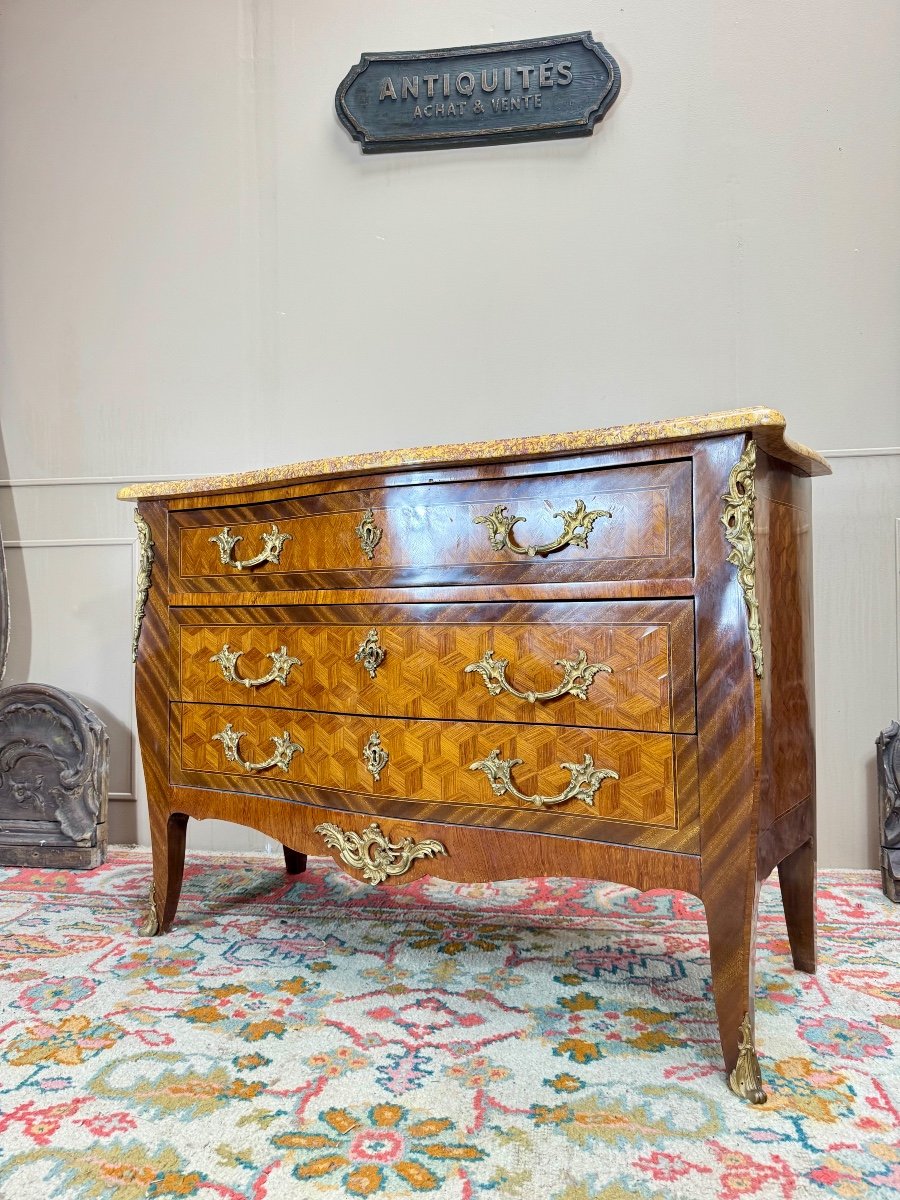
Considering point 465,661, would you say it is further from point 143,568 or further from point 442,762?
point 143,568

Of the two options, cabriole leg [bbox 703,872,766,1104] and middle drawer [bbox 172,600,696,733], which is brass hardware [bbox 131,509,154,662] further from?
cabriole leg [bbox 703,872,766,1104]

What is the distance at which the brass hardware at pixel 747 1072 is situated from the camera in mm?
1315

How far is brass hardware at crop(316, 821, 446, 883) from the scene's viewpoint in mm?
1632

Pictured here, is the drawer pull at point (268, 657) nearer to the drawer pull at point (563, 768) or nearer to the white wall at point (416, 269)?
the drawer pull at point (563, 768)

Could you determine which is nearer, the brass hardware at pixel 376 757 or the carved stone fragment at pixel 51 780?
the brass hardware at pixel 376 757

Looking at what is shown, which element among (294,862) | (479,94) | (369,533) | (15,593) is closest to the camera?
(369,533)

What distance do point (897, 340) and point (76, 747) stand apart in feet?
9.34

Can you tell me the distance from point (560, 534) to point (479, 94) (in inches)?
74.6

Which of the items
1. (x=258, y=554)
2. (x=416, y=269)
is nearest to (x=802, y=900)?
(x=258, y=554)

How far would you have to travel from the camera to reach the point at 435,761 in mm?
1612

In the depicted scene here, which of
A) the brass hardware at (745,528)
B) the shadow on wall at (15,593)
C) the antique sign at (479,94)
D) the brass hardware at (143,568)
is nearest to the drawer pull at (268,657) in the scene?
the brass hardware at (143,568)

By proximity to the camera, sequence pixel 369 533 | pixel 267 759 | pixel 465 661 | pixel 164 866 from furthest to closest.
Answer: pixel 164 866
pixel 267 759
pixel 369 533
pixel 465 661

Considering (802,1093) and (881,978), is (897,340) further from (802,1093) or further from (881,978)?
(802,1093)

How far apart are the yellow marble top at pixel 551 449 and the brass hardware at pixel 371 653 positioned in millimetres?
334
